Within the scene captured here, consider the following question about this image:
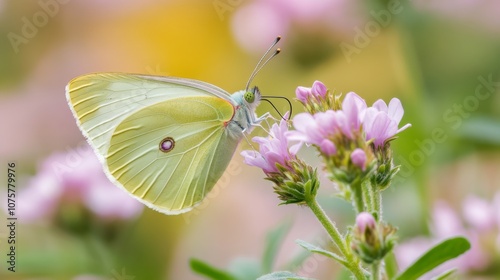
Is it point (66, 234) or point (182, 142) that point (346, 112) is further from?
point (66, 234)

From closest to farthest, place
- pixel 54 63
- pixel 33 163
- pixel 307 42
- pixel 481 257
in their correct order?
1. pixel 481 257
2. pixel 307 42
3. pixel 33 163
4. pixel 54 63

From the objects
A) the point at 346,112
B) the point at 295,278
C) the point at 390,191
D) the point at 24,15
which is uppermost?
the point at 24,15

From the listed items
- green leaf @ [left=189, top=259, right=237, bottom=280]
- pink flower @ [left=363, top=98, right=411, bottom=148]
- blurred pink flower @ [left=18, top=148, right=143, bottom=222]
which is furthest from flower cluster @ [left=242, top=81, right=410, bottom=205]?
blurred pink flower @ [left=18, top=148, right=143, bottom=222]

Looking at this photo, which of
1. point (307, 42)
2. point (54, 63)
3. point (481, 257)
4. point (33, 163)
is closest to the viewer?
point (481, 257)

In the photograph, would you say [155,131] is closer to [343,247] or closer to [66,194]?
[66,194]

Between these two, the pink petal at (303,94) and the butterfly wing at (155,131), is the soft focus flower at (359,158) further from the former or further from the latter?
the butterfly wing at (155,131)

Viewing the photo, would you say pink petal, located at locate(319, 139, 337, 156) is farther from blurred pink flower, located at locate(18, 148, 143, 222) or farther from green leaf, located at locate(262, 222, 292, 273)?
blurred pink flower, located at locate(18, 148, 143, 222)

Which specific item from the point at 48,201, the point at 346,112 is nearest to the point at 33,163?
the point at 48,201

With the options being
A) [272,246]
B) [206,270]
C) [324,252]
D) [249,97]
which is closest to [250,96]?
[249,97]
